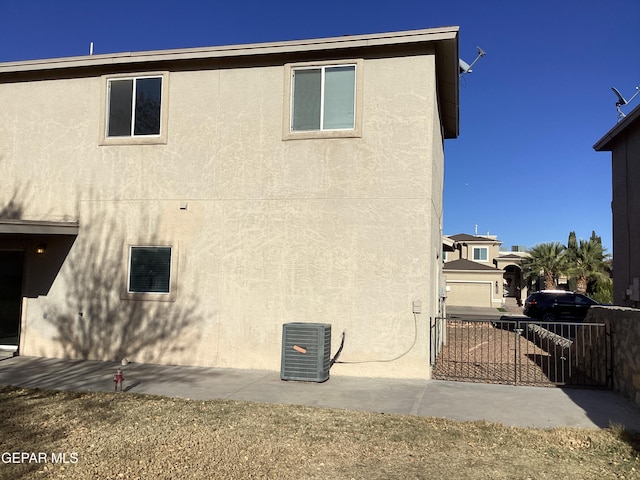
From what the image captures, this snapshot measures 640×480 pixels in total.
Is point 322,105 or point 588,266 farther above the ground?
point 322,105

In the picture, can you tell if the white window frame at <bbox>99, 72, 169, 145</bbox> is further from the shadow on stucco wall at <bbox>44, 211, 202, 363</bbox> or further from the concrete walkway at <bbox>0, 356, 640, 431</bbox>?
the concrete walkway at <bbox>0, 356, 640, 431</bbox>

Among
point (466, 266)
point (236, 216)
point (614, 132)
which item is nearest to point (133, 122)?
point (236, 216)

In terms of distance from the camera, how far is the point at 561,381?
31.1ft

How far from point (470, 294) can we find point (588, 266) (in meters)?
9.33

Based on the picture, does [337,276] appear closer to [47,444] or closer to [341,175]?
[341,175]

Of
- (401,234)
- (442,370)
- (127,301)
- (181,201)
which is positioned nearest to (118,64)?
(181,201)

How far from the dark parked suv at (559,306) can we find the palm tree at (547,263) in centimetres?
1587

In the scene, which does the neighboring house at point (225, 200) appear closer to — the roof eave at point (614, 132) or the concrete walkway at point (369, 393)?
the concrete walkway at point (369, 393)

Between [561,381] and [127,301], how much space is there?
347 inches

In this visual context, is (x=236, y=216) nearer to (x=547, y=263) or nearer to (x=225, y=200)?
(x=225, y=200)

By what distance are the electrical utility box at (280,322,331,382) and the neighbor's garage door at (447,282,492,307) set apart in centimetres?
3162

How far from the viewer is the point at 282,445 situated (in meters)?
5.68

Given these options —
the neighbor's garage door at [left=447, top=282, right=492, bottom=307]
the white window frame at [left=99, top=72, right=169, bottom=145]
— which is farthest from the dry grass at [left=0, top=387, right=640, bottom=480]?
the neighbor's garage door at [left=447, top=282, right=492, bottom=307]

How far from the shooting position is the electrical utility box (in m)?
8.97
